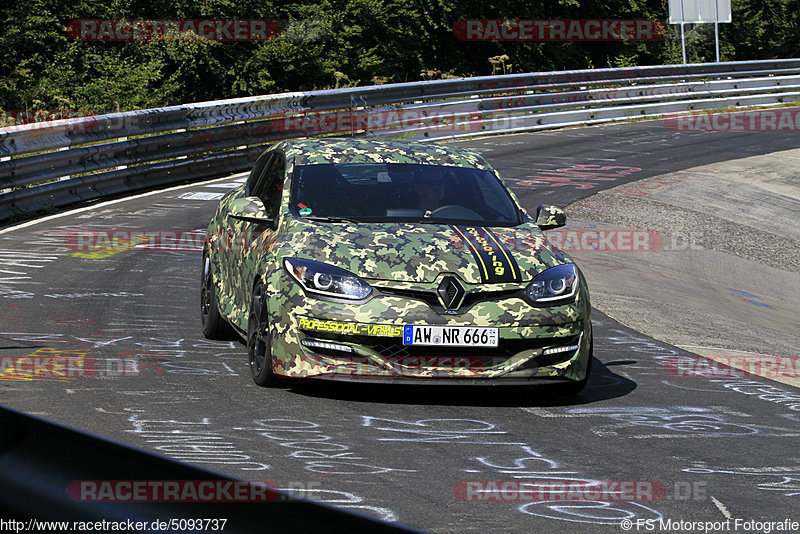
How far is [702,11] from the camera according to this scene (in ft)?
126

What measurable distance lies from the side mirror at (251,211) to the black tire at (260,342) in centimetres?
49

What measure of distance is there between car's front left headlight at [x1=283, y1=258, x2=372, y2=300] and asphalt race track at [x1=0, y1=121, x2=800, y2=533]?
653mm

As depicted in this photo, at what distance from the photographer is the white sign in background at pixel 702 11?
125ft

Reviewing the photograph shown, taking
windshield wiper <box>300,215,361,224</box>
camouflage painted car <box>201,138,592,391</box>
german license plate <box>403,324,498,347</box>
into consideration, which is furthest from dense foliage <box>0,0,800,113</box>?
german license plate <box>403,324,498,347</box>

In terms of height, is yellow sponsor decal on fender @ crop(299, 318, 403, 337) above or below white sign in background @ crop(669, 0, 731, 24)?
below

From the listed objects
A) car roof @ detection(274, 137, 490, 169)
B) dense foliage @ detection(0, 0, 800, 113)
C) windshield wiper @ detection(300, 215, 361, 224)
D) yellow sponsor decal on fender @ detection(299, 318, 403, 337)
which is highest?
dense foliage @ detection(0, 0, 800, 113)

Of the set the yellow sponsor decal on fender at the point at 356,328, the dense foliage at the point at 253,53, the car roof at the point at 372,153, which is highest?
the dense foliage at the point at 253,53

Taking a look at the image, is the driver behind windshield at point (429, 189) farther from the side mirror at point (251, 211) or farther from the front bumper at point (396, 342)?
the front bumper at point (396, 342)

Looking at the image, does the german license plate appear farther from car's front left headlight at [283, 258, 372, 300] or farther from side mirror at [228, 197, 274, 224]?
side mirror at [228, 197, 274, 224]

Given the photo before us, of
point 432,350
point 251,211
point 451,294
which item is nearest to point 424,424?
point 432,350

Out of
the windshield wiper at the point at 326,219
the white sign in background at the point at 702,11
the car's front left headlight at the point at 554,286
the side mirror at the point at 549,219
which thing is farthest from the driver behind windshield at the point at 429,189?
the white sign in background at the point at 702,11

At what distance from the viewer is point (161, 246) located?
13703 mm

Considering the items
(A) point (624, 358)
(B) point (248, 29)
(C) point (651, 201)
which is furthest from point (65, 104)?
(A) point (624, 358)

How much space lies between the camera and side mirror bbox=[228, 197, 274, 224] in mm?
7699
